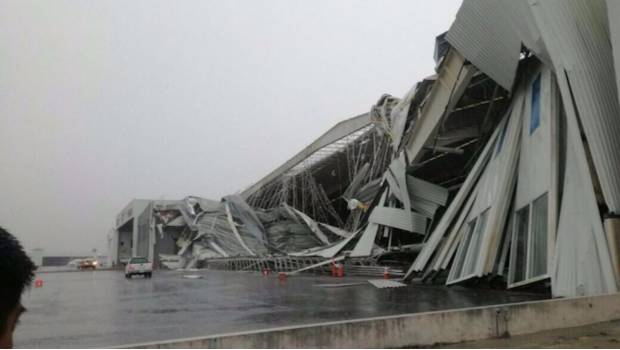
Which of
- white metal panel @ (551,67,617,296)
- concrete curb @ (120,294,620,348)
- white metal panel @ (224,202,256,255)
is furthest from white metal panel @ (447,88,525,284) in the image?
white metal panel @ (224,202,256,255)

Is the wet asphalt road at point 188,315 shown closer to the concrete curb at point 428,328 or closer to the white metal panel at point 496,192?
the white metal panel at point 496,192

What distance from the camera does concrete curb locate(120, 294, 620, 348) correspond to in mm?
5539

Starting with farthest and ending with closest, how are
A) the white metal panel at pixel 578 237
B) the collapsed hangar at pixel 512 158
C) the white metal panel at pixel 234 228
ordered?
the white metal panel at pixel 234 228 < the collapsed hangar at pixel 512 158 < the white metal panel at pixel 578 237

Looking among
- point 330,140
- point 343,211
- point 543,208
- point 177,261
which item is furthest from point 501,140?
point 177,261

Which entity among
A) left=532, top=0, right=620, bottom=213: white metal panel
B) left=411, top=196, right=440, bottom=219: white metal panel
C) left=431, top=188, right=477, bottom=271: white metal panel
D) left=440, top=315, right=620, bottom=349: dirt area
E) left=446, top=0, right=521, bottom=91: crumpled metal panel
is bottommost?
left=440, top=315, right=620, bottom=349: dirt area

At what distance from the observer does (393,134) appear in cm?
2906

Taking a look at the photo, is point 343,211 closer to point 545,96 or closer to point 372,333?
point 545,96

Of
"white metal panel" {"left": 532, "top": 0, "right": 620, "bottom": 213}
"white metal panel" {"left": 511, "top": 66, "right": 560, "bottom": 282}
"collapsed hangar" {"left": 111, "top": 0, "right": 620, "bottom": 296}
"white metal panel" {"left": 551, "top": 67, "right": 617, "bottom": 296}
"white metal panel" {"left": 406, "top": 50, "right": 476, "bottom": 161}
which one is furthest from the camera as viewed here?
"white metal panel" {"left": 406, "top": 50, "right": 476, "bottom": 161}

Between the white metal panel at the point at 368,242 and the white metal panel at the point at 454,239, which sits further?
the white metal panel at the point at 368,242

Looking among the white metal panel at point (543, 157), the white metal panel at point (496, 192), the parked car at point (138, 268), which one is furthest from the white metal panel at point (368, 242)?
the parked car at point (138, 268)

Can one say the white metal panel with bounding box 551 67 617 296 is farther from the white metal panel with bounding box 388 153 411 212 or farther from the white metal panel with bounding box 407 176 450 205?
the white metal panel with bounding box 388 153 411 212

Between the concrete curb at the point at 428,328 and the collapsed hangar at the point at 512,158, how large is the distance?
2738 mm

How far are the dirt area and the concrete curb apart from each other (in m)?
0.15

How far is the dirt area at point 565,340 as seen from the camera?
587cm
